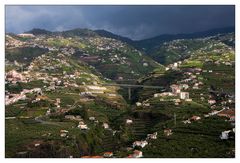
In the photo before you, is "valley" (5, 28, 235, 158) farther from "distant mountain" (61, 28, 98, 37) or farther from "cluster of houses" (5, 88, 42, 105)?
"distant mountain" (61, 28, 98, 37)

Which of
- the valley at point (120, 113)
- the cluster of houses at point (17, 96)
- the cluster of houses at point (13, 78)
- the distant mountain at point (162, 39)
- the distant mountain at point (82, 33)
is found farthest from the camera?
the distant mountain at point (162, 39)

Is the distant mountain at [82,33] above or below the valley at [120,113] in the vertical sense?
above

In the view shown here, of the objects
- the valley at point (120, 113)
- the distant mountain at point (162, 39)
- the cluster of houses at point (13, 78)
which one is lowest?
the valley at point (120, 113)

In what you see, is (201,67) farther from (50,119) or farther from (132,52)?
(132,52)

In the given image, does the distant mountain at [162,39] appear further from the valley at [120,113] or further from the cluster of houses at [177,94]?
the cluster of houses at [177,94]

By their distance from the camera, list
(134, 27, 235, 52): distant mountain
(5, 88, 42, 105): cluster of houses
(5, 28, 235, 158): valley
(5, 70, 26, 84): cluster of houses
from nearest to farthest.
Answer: (5, 28, 235, 158): valley < (5, 88, 42, 105): cluster of houses < (5, 70, 26, 84): cluster of houses < (134, 27, 235, 52): distant mountain

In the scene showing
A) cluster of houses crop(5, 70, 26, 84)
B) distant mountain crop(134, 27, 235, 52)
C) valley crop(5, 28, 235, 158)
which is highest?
distant mountain crop(134, 27, 235, 52)

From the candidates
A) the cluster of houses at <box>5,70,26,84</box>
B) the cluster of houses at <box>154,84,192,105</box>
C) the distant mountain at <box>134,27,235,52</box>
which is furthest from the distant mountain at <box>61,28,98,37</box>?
the cluster of houses at <box>154,84,192,105</box>

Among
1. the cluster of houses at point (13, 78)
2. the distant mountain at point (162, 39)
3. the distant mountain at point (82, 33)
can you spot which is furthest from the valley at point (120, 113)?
the distant mountain at point (162, 39)

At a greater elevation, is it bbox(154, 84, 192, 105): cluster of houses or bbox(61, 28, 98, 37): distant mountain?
bbox(61, 28, 98, 37): distant mountain

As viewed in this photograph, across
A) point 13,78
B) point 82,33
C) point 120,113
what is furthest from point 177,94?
point 82,33

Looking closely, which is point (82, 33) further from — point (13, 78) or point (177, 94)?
point (177, 94)
